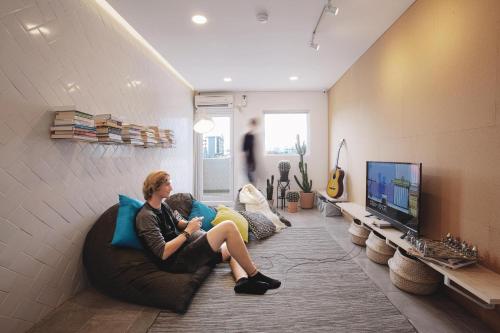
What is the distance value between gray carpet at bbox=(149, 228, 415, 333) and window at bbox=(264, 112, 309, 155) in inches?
Result: 144

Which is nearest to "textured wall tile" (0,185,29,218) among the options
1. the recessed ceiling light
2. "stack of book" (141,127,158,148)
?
"stack of book" (141,127,158,148)

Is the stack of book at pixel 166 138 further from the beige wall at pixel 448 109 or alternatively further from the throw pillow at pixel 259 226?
the beige wall at pixel 448 109

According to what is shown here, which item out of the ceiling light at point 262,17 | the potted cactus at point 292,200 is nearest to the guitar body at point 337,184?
the potted cactus at point 292,200

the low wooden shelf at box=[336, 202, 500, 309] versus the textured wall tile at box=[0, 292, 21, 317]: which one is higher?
the low wooden shelf at box=[336, 202, 500, 309]

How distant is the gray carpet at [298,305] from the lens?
5.92 ft

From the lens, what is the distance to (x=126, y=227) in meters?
2.20

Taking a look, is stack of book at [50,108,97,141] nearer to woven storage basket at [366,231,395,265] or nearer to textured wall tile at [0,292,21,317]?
textured wall tile at [0,292,21,317]

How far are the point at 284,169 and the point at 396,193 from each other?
10.6 feet

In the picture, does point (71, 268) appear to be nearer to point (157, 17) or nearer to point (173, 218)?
point (173, 218)

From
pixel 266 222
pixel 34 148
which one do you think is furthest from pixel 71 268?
pixel 266 222

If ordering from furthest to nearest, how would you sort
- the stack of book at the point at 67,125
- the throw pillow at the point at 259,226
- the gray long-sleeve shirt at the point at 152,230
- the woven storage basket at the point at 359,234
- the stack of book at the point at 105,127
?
the throw pillow at the point at 259,226 → the woven storage basket at the point at 359,234 → the stack of book at the point at 105,127 → the gray long-sleeve shirt at the point at 152,230 → the stack of book at the point at 67,125

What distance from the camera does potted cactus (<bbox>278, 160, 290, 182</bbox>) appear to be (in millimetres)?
5758

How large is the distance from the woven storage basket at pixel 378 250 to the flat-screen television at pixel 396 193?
235 millimetres

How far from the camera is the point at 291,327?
5.89 feet
